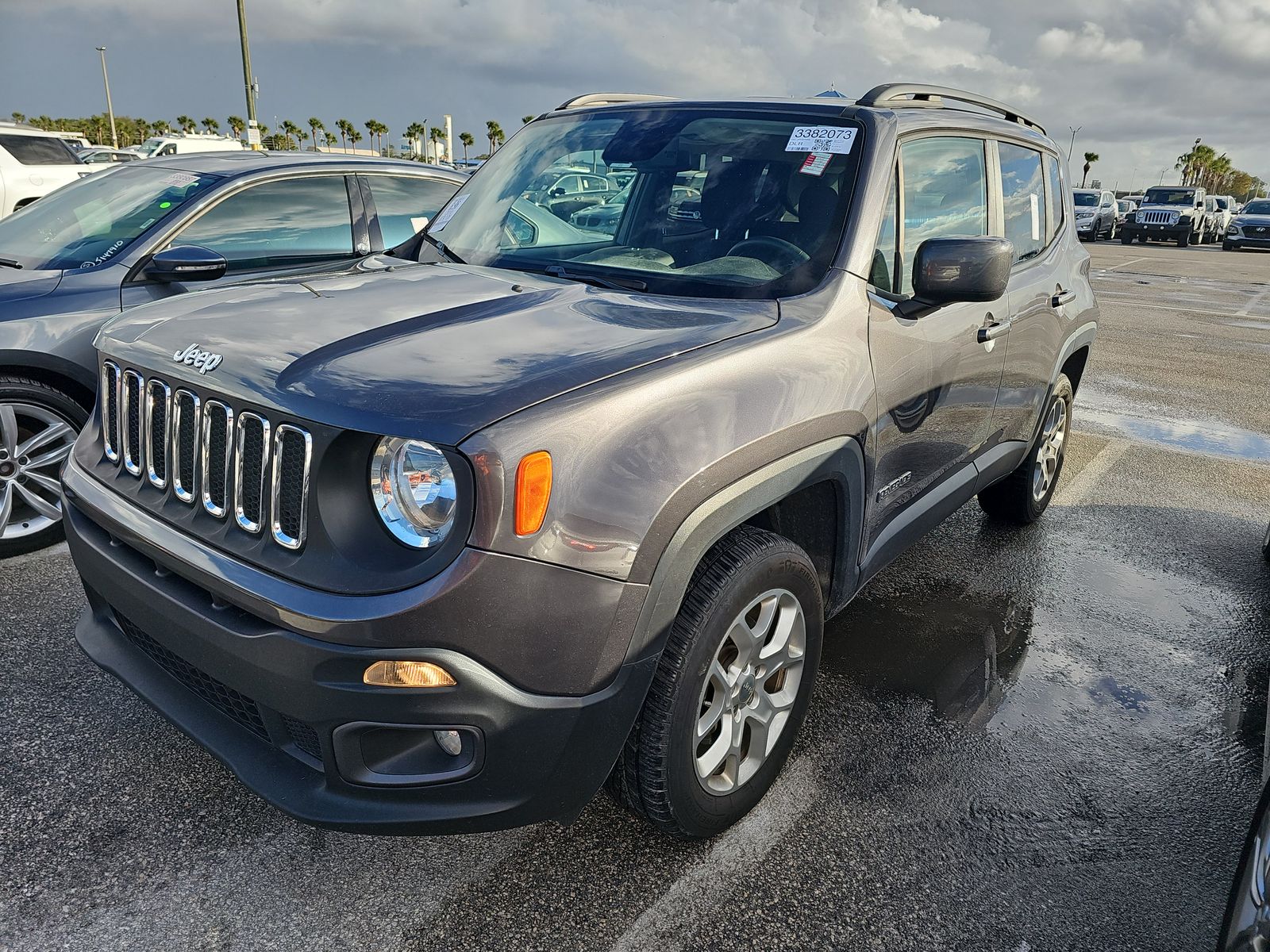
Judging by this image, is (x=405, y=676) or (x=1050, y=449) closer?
(x=405, y=676)

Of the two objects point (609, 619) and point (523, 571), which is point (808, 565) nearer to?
point (609, 619)

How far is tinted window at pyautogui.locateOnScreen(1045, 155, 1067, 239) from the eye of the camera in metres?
4.38

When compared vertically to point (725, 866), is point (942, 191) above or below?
above

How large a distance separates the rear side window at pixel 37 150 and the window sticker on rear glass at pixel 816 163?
1125 centimetres

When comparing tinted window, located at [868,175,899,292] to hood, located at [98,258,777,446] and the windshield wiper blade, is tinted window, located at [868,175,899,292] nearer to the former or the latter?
hood, located at [98,258,777,446]

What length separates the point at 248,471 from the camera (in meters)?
2.04

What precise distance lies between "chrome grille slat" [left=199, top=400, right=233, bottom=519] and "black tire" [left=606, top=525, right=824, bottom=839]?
104cm

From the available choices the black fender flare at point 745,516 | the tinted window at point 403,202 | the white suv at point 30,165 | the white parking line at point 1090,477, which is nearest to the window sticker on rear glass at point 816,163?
the black fender flare at point 745,516

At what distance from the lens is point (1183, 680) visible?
11.4 ft

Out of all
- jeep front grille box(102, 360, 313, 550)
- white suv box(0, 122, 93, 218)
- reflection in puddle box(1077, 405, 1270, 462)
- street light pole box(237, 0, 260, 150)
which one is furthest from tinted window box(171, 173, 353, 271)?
street light pole box(237, 0, 260, 150)

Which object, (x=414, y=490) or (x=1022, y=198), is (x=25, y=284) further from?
(x=1022, y=198)

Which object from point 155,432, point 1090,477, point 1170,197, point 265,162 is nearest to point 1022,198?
point 1090,477

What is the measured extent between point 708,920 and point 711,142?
226 centimetres

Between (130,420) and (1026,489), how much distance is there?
3.90 metres
